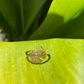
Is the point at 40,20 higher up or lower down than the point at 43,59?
lower down

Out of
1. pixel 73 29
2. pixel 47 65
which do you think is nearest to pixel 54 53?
pixel 47 65

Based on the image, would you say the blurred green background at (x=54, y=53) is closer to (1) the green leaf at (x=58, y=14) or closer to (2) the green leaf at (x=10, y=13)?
(1) the green leaf at (x=58, y=14)

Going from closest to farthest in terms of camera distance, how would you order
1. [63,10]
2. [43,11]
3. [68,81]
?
[68,81], [63,10], [43,11]

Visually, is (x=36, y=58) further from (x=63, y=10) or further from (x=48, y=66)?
(x=63, y=10)

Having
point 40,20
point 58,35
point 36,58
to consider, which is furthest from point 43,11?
point 36,58

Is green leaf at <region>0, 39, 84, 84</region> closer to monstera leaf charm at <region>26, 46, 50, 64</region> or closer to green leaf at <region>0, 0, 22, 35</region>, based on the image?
monstera leaf charm at <region>26, 46, 50, 64</region>

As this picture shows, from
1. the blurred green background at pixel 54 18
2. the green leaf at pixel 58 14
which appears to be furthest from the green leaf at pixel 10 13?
the green leaf at pixel 58 14

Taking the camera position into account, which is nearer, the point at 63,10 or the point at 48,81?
the point at 48,81
